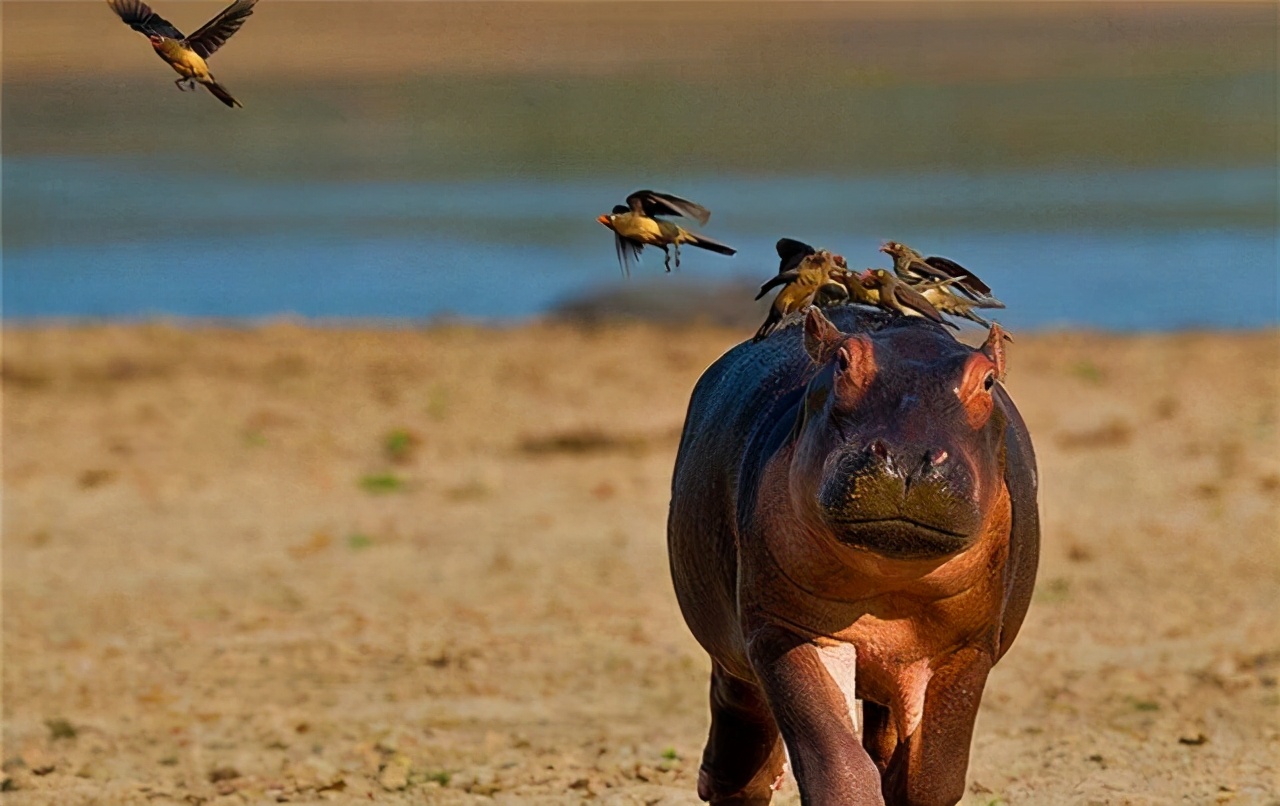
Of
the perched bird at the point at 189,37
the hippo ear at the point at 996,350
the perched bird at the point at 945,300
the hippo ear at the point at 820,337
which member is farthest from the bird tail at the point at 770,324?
the perched bird at the point at 189,37

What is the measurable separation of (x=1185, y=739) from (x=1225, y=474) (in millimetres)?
4292

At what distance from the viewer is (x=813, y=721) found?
177 inches

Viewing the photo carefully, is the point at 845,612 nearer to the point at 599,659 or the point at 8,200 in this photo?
the point at 599,659

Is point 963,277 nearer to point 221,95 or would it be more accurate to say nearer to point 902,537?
point 902,537

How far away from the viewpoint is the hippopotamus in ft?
13.4

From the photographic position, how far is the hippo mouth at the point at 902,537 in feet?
13.2

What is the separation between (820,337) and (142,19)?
5.59 feet

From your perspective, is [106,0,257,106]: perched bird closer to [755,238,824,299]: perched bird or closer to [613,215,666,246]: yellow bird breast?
[613,215,666,246]: yellow bird breast

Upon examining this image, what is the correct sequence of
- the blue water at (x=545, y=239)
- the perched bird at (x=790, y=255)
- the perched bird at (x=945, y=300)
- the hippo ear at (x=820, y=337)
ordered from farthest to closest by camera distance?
the blue water at (x=545, y=239), the perched bird at (x=790, y=255), the perched bird at (x=945, y=300), the hippo ear at (x=820, y=337)

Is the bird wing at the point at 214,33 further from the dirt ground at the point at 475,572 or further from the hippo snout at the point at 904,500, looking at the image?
the dirt ground at the point at 475,572

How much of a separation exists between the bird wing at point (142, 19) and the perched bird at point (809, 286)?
4.98 ft

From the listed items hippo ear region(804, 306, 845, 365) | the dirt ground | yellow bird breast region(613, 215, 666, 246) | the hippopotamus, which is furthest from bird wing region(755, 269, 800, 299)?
the dirt ground

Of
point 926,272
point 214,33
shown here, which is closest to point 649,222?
point 926,272

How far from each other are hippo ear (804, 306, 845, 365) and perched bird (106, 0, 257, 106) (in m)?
1.38
